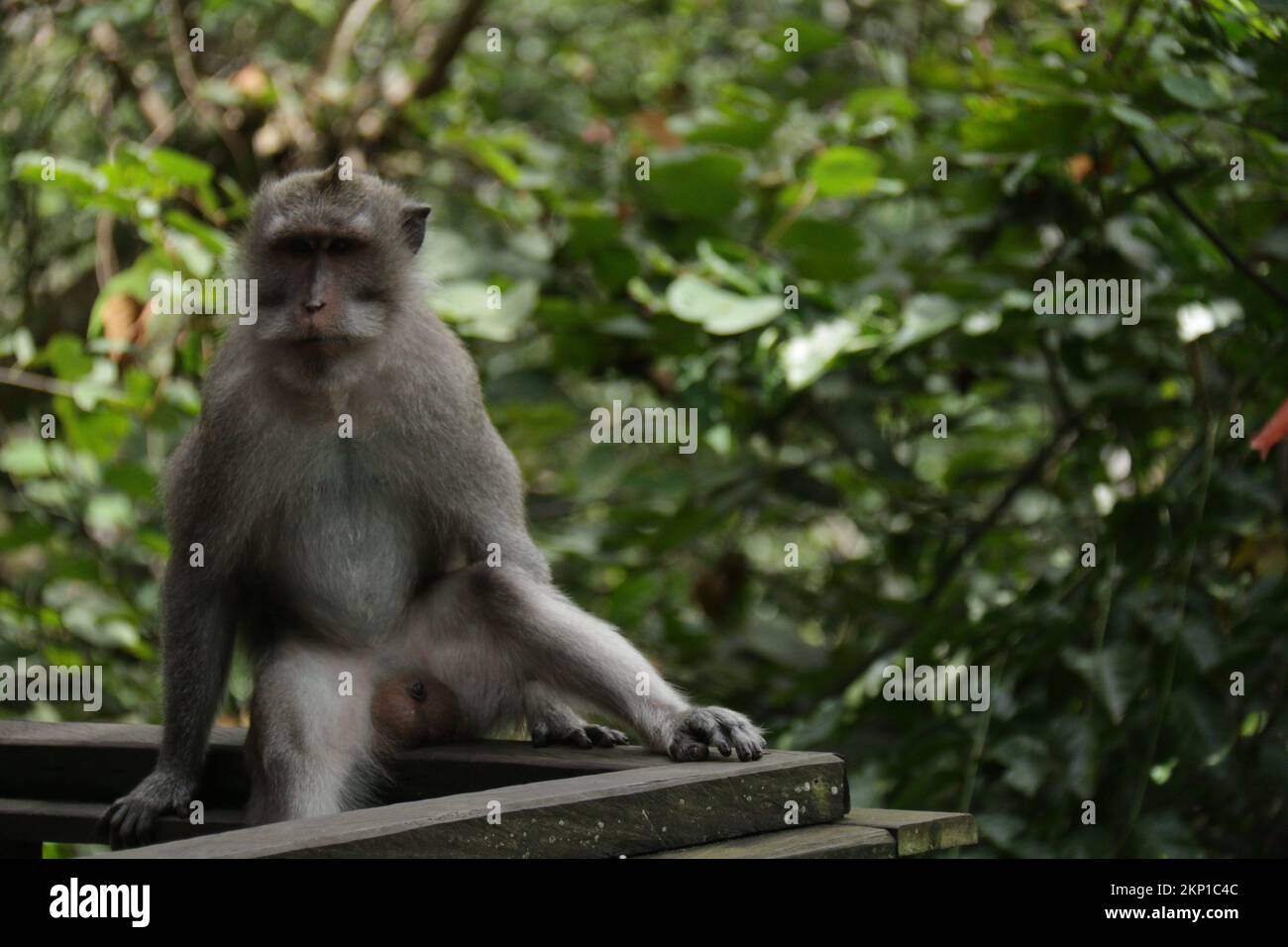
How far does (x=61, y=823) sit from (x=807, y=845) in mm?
2015

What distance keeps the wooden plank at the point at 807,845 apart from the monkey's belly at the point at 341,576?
1.66 meters

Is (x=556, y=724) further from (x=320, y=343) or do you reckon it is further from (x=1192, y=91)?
(x=1192, y=91)

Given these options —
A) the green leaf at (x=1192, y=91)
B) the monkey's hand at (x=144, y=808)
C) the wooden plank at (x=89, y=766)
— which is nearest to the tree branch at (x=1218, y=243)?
the green leaf at (x=1192, y=91)

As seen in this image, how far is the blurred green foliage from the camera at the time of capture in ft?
17.2

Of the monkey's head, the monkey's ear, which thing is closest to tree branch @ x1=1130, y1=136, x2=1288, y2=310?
the monkey's ear

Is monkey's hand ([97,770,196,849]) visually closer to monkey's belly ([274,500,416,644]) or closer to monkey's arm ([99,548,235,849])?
monkey's arm ([99,548,235,849])

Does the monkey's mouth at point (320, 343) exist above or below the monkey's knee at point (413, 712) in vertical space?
above

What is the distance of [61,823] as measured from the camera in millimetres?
3828

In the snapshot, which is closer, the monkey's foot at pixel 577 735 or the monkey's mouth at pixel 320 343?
the monkey's foot at pixel 577 735

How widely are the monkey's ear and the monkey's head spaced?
102mm

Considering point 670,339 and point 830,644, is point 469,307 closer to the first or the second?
point 670,339

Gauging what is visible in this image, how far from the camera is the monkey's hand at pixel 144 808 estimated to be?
3.68 meters

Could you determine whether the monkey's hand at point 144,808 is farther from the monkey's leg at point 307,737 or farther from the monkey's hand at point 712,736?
the monkey's hand at point 712,736
